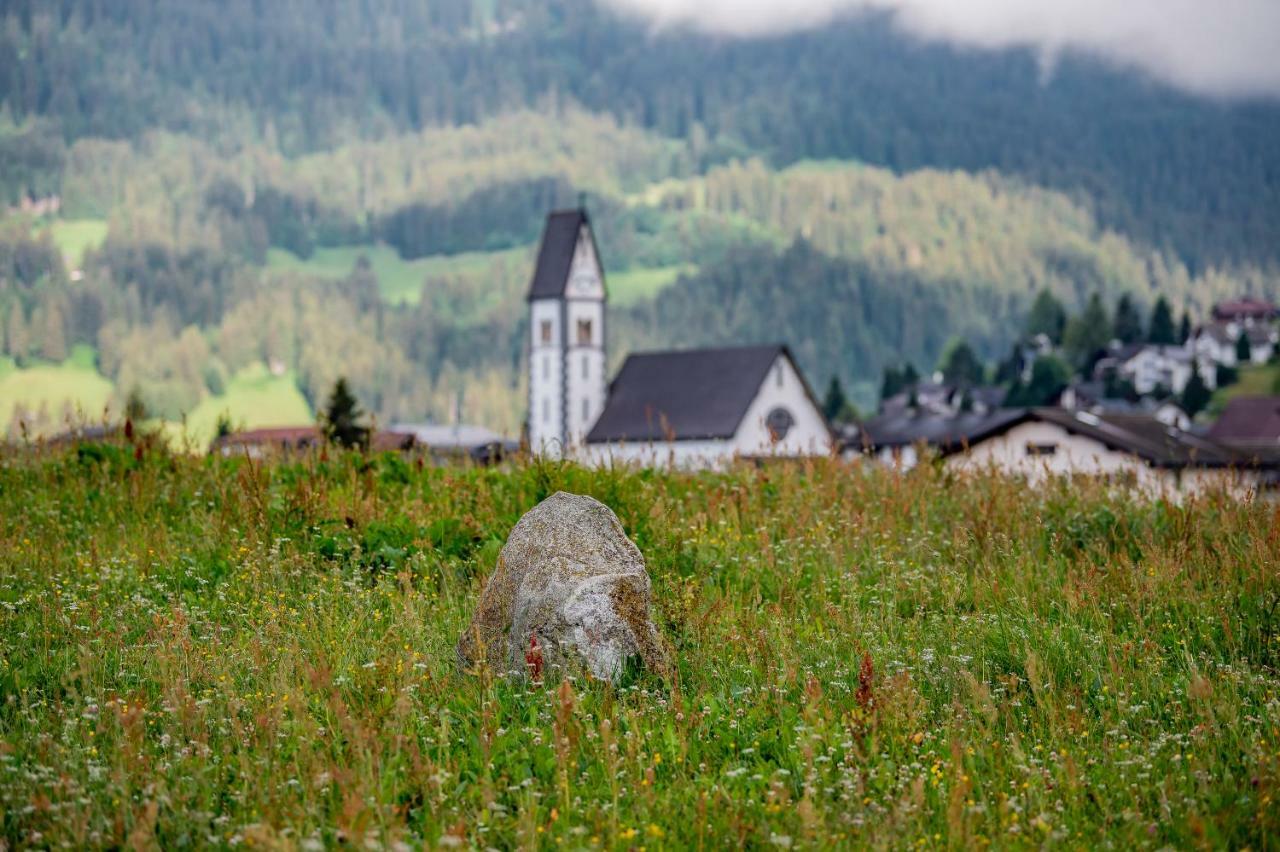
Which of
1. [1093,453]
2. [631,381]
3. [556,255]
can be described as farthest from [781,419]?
[1093,453]

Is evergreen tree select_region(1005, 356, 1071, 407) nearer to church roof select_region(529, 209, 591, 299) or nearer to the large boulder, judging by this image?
church roof select_region(529, 209, 591, 299)

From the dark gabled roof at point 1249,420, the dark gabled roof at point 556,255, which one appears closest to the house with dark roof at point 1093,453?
the dark gabled roof at point 1249,420

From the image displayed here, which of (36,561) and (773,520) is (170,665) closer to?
(36,561)

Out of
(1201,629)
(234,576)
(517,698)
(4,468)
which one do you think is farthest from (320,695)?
(4,468)

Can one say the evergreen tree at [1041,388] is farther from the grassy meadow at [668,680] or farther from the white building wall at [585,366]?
the grassy meadow at [668,680]

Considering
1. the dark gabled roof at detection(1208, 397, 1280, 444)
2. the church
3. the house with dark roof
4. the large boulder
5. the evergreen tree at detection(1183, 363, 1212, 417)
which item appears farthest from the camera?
the evergreen tree at detection(1183, 363, 1212, 417)

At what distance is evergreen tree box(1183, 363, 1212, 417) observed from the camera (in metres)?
162

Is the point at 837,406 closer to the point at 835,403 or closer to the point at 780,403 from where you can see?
the point at 835,403

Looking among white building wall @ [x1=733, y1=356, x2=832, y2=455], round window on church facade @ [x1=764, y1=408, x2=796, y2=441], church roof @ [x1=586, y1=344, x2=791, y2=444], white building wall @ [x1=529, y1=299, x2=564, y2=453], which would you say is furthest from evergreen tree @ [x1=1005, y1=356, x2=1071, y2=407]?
round window on church facade @ [x1=764, y1=408, x2=796, y2=441]

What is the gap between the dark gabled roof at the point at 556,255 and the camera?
115812mm

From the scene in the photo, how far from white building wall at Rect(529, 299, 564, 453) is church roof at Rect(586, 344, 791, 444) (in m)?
13.6

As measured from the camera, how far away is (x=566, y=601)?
8.43m

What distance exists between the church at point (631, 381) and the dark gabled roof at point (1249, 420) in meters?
41.7

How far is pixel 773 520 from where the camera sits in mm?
12602
